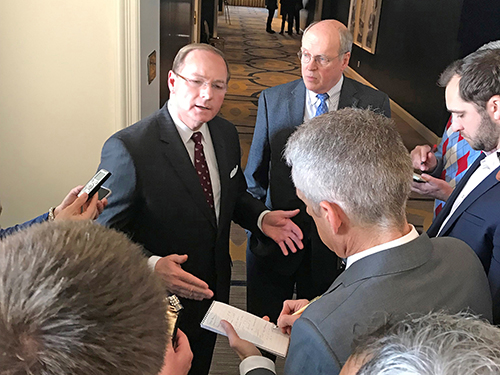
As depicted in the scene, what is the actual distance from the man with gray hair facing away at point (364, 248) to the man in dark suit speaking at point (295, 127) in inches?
42.0

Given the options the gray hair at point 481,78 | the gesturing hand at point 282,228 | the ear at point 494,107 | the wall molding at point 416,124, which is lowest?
the wall molding at point 416,124

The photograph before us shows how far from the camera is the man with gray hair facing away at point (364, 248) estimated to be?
1.01 metres

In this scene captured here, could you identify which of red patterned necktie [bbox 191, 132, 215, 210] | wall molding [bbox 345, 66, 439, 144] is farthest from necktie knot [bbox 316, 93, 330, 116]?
wall molding [bbox 345, 66, 439, 144]

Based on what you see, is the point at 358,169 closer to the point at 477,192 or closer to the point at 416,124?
the point at 477,192

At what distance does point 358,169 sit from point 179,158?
85cm

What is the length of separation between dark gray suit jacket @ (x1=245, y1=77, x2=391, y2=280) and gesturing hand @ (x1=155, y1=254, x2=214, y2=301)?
28.3 inches

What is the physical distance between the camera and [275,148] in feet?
7.76

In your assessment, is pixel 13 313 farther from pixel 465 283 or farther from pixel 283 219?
pixel 283 219

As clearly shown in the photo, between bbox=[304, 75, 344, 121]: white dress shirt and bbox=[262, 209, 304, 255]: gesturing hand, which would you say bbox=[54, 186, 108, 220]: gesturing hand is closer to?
bbox=[262, 209, 304, 255]: gesturing hand

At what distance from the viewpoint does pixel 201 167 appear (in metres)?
1.90

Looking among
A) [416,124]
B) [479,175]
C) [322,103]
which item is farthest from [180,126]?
[416,124]

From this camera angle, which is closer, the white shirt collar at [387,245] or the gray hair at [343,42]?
the white shirt collar at [387,245]

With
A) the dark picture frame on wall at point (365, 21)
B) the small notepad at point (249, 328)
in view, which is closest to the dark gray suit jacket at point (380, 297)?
the small notepad at point (249, 328)

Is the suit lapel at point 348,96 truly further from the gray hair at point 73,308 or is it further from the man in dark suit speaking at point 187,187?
the gray hair at point 73,308
